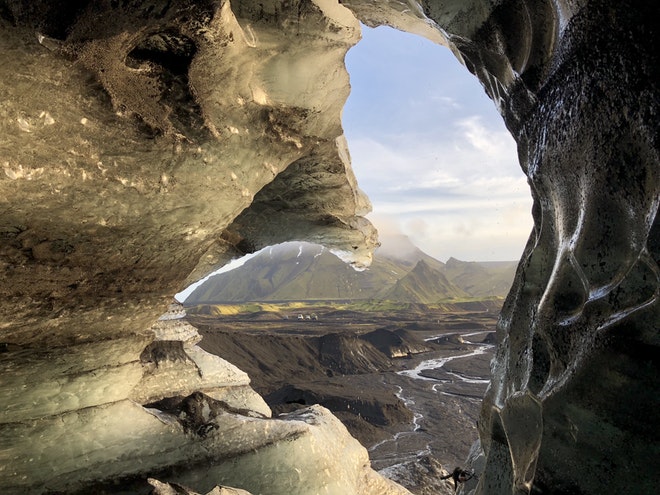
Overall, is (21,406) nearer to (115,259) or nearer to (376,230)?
(115,259)

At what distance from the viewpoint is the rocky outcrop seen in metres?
1.21

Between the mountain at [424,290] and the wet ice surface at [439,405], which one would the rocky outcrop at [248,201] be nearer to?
the wet ice surface at [439,405]

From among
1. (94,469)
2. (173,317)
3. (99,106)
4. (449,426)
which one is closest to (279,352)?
(449,426)

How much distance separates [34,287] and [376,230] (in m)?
4.06

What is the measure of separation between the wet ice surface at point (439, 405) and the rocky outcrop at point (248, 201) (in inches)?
171

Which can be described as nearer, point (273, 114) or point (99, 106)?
point (99, 106)

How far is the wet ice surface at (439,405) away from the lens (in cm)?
844

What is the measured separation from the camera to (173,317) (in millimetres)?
5770

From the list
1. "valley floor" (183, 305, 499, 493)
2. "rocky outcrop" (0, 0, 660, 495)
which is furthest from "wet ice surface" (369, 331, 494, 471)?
"rocky outcrop" (0, 0, 660, 495)

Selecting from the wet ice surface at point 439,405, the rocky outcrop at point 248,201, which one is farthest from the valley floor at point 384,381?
the rocky outcrop at point 248,201

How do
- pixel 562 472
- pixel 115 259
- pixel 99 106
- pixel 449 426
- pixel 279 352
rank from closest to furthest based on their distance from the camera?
pixel 562 472 → pixel 99 106 → pixel 115 259 → pixel 449 426 → pixel 279 352

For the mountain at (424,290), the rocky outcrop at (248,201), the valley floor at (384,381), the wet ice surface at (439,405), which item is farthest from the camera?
the mountain at (424,290)

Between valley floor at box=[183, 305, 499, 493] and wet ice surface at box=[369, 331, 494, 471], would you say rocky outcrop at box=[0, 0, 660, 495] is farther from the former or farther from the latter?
wet ice surface at box=[369, 331, 494, 471]

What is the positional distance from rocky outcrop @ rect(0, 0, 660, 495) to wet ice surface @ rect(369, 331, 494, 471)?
4333 mm
